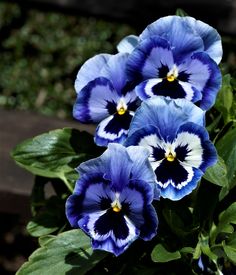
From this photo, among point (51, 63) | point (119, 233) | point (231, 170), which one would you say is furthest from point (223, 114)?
point (51, 63)

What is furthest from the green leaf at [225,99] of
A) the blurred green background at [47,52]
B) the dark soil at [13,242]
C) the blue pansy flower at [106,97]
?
the blurred green background at [47,52]

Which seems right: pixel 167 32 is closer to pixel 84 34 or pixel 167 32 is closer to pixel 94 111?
pixel 94 111

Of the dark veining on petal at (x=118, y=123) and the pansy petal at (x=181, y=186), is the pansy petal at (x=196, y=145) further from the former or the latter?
the dark veining on petal at (x=118, y=123)

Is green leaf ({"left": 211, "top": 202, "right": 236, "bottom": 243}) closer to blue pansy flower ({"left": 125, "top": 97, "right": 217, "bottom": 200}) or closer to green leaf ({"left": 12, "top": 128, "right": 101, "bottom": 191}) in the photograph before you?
blue pansy flower ({"left": 125, "top": 97, "right": 217, "bottom": 200})

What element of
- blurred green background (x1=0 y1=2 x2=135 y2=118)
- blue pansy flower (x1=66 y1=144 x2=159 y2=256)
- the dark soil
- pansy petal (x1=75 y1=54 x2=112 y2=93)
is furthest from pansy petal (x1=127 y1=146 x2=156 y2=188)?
blurred green background (x1=0 y1=2 x2=135 y2=118)

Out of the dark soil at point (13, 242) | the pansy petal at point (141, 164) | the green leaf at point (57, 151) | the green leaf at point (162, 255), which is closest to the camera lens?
the pansy petal at point (141, 164)

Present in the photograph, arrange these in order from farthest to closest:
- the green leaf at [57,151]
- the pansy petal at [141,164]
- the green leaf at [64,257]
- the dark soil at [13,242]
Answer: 1. the dark soil at [13,242]
2. the green leaf at [57,151]
3. the green leaf at [64,257]
4. the pansy petal at [141,164]

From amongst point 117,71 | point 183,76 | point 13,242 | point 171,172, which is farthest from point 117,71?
point 13,242
